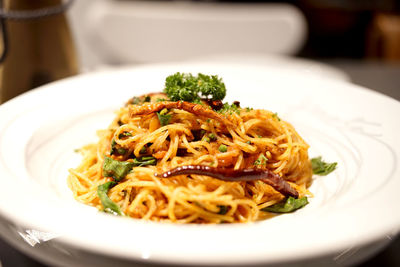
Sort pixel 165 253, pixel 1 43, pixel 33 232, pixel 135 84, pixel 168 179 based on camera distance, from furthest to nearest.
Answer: pixel 135 84
pixel 1 43
pixel 168 179
pixel 33 232
pixel 165 253

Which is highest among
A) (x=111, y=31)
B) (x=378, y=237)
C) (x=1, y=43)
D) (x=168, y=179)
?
(x=1, y=43)

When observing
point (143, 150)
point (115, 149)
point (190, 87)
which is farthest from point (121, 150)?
point (190, 87)

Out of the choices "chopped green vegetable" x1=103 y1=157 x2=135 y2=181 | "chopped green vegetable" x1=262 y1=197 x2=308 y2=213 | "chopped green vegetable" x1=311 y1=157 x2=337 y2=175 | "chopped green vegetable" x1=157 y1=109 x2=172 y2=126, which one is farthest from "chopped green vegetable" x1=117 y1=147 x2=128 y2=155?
"chopped green vegetable" x1=311 y1=157 x2=337 y2=175

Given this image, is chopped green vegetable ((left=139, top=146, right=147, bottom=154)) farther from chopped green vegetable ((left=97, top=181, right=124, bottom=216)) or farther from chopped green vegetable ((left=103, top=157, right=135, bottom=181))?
chopped green vegetable ((left=97, top=181, right=124, bottom=216))

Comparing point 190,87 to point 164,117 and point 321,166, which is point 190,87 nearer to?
point 164,117

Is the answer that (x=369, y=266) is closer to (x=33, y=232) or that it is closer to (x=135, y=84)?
(x=33, y=232)

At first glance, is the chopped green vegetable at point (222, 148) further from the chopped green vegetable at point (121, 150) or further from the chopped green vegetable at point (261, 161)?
the chopped green vegetable at point (121, 150)

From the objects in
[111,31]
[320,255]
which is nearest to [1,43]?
[320,255]
